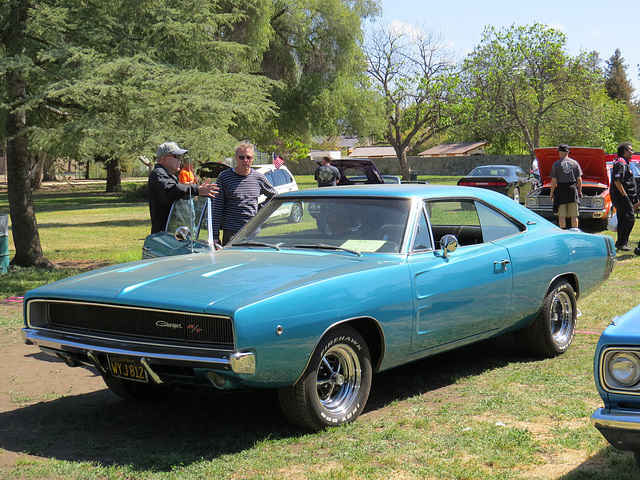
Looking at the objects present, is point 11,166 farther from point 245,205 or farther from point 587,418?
point 587,418

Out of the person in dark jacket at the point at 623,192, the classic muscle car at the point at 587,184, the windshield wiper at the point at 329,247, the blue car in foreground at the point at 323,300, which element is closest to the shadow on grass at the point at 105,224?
the classic muscle car at the point at 587,184

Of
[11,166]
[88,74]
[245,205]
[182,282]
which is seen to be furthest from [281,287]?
[11,166]

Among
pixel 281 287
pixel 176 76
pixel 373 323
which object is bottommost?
pixel 373 323

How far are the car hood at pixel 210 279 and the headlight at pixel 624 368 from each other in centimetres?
173

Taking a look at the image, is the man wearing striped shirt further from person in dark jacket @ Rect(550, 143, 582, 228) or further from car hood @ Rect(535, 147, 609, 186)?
car hood @ Rect(535, 147, 609, 186)

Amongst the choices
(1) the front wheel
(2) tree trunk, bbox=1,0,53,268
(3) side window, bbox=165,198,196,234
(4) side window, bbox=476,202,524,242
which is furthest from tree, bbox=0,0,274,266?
(1) the front wheel

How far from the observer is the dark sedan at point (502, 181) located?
83.4 ft

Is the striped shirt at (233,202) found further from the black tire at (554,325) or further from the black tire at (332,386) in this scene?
the black tire at (332,386)

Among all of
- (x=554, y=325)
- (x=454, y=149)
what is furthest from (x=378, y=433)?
(x=454, y=149)

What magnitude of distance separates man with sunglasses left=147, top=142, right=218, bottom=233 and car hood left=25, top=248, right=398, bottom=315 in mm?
2242

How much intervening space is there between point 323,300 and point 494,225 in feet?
7.81

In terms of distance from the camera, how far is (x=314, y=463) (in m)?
4.25

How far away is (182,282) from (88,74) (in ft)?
23.4

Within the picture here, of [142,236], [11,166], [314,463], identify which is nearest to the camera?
[314,463]
